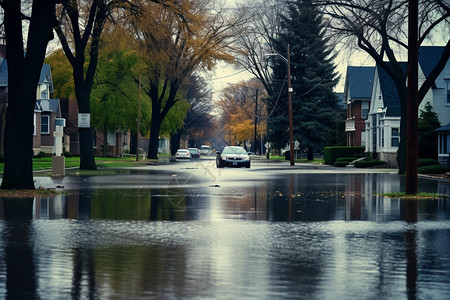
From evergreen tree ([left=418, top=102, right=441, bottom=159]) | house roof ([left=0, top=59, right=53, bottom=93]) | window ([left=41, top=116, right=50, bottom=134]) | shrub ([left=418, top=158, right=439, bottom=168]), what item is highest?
house roof ([left=0, top=59, right=53, bottom=93])

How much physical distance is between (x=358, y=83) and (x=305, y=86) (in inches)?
263

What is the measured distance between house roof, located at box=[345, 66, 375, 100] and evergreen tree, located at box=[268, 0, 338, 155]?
2192 millimetres

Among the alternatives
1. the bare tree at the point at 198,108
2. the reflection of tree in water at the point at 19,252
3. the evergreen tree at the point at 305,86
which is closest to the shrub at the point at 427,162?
the evergreen tree at the point at 305,86

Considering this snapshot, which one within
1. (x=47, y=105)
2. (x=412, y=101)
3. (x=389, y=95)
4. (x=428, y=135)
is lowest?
(x=428, y=135)

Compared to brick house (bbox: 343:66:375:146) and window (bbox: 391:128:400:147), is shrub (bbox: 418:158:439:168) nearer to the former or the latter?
window (bbox: 391:128:400:147)

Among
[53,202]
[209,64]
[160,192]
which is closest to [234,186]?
[160,192]

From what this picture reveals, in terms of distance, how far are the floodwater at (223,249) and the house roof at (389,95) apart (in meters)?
42.3

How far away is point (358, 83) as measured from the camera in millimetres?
80000

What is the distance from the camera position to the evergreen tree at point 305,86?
7544cm

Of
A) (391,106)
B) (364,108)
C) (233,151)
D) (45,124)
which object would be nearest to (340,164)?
(391,106)

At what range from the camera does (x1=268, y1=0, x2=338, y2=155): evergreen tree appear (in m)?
75.4

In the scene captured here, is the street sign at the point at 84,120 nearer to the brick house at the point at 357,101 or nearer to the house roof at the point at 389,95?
the house roof at the point at 389,95

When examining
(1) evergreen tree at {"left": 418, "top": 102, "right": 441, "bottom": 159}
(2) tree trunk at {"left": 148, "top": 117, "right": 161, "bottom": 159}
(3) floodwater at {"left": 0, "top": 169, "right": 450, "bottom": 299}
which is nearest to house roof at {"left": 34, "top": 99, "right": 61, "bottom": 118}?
(2) tree trunk at {"left": 148, "top": 117, "right": 161, "bottom": 159}

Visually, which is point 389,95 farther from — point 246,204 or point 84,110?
point 246,204
